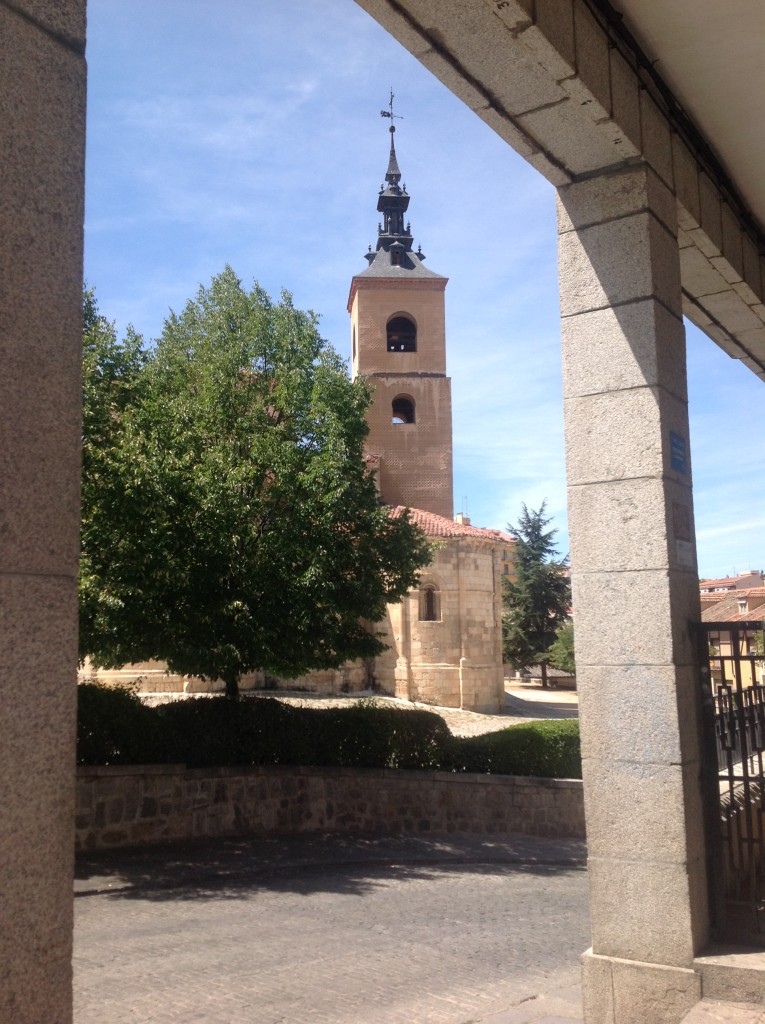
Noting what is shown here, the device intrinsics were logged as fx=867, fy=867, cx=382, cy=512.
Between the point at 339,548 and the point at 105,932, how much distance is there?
6.41m

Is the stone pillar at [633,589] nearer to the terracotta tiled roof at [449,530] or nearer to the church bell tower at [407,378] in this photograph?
the terracotta tiled roof at [449,530]

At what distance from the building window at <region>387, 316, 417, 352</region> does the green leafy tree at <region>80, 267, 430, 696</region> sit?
24.2m

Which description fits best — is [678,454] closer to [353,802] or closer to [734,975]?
[734,975]

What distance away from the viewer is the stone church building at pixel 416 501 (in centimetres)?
3145

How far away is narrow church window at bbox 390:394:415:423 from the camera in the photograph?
38.2m

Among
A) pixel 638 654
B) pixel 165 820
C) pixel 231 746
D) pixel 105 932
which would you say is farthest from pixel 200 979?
pixel 231 746

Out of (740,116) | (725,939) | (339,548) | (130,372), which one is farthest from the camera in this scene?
(130,372)

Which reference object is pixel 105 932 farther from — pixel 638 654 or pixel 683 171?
pixel 683 171

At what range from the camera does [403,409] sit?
127 ft

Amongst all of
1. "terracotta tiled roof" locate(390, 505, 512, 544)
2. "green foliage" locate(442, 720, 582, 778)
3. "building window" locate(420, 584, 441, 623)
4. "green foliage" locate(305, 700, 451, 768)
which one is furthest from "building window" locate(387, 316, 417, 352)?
"green foliage" locate(442, 720, 582, 778)

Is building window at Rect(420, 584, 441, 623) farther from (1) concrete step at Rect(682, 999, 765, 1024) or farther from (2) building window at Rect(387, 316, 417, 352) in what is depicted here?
(1) concrete step at Rect(682, 999, 765, 1024)

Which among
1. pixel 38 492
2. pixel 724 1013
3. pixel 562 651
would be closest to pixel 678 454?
pixel 724 1013

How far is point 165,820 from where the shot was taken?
39.7ft

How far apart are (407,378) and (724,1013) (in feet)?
116
